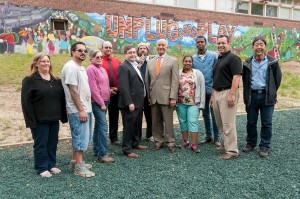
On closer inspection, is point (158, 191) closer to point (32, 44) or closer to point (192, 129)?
point (192, 129)

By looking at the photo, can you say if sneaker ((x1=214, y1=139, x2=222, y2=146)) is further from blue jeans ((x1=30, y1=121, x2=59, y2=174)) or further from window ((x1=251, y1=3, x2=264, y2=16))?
window ((x1=251, y1=3, x2=264, y2=16))

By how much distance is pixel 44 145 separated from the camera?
14.2ft

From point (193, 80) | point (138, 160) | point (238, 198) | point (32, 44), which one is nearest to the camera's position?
point (238, 198)

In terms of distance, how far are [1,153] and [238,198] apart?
4537 mm

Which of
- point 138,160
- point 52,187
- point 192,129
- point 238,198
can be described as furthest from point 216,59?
point 52,187

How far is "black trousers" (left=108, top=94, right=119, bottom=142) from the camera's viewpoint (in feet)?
19.4

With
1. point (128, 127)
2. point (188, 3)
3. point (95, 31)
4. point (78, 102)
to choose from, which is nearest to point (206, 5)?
point (188, 3)

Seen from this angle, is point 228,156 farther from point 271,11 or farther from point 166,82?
point 271,11

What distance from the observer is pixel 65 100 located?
4434 millimetres

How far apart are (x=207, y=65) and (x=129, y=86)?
1685 mm

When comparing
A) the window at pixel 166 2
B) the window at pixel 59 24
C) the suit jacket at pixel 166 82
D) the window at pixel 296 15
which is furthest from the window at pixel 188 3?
the suit jacket at pixel 166 82

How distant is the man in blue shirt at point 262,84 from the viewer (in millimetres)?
5145

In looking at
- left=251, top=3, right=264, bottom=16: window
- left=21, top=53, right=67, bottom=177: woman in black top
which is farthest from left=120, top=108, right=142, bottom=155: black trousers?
left=251, top=3, right=264, bottom=16: window

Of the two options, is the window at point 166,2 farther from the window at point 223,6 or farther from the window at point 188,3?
the window at point 223,6
